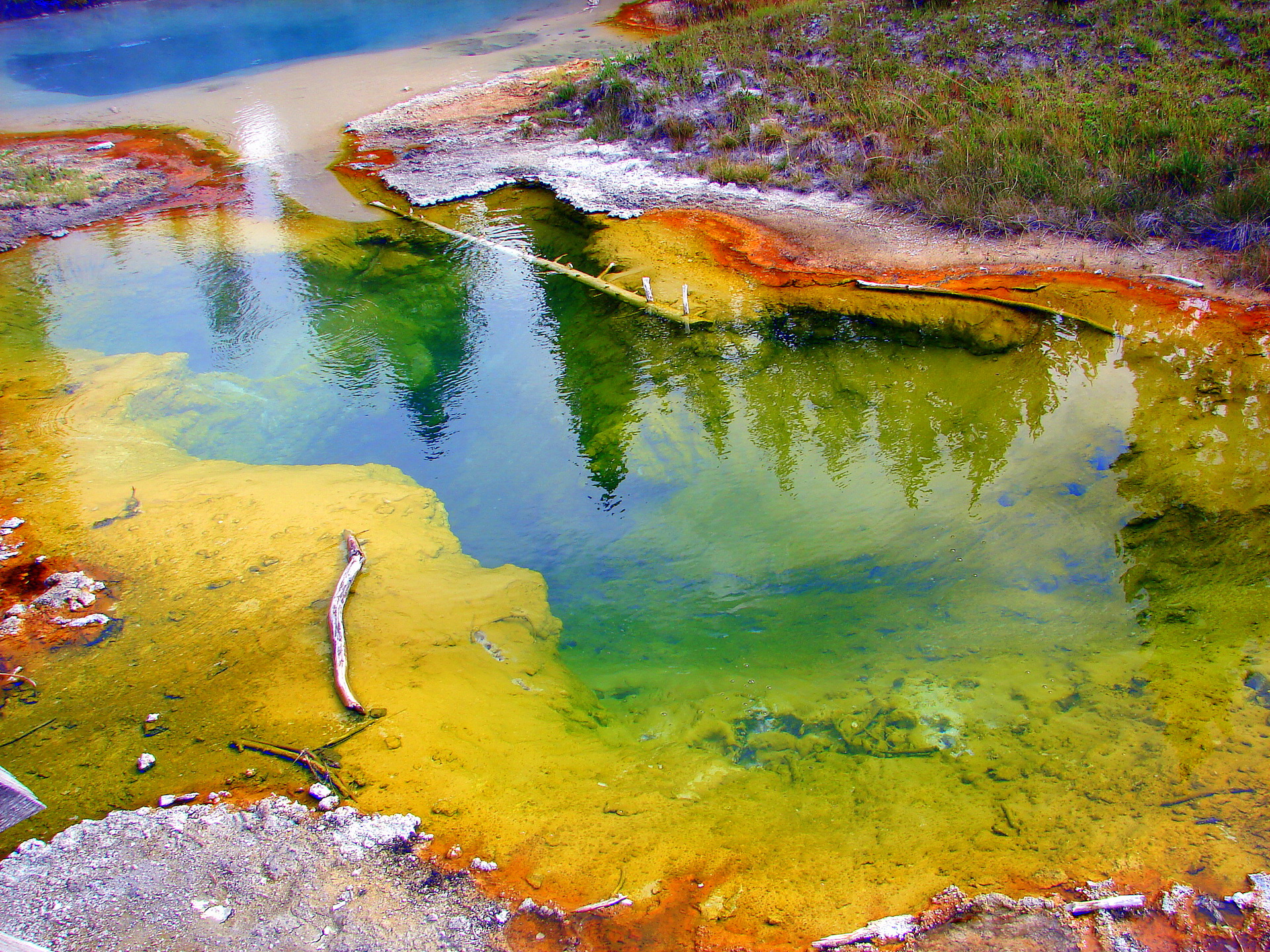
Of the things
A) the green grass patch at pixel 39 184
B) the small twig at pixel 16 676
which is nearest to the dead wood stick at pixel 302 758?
the small twig at pixel 16 676

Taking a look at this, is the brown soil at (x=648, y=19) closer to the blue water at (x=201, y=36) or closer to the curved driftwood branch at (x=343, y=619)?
the blue water at (x=201, y=36)

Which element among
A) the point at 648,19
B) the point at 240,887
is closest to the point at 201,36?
Answer: the point at 648,19

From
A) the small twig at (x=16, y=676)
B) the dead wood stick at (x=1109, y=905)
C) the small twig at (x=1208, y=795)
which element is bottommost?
the dead wood stick at (x=1109, y=905)

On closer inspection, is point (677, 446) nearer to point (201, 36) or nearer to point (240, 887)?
point (240, 887)

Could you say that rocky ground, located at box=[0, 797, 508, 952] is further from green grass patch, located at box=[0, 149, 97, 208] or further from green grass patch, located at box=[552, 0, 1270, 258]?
green grass patch, located at box=[0, 149, 97, 208]

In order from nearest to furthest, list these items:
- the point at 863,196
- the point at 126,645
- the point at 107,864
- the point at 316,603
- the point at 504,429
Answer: the point at 107,864 → the point at 126,645 → the point at 316,603 → the point at 504,429 → the point at 863,196

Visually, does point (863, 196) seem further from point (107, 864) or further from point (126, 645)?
point (107, 864)

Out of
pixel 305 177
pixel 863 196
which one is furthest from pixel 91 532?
pixel 863 196
